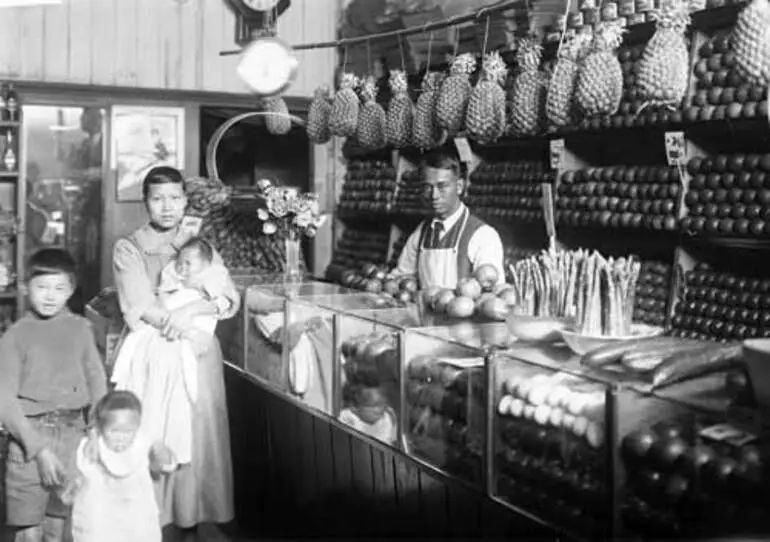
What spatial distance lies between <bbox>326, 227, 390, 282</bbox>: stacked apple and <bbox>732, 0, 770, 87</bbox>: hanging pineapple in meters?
3.97

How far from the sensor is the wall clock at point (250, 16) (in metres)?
7.38

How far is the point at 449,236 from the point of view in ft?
15.4

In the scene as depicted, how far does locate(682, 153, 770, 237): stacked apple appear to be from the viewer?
13.7 ft

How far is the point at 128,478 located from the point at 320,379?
2.96 ft

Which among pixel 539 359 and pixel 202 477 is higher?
pixel 539 359

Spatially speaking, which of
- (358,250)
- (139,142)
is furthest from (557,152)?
(139,142)

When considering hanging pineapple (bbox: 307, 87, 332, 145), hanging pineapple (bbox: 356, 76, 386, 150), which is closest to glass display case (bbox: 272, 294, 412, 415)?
hanging pineapple (bbox: 356, 76, 386, 150)

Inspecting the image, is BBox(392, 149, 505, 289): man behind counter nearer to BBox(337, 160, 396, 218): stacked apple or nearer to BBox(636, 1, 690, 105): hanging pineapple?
BBox(636, 1, 690, 105): hanging pineapple

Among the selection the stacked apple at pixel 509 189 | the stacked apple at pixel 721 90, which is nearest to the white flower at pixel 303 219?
the stacked apple at pixel 509 189

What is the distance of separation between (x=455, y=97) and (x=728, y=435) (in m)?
3.36

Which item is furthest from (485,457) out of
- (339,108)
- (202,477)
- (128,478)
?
(339,108)

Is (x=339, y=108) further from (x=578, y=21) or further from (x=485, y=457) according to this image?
(x=485, y=457)

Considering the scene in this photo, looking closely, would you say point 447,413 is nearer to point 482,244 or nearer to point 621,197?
point 482,244

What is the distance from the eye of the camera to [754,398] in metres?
2.10
